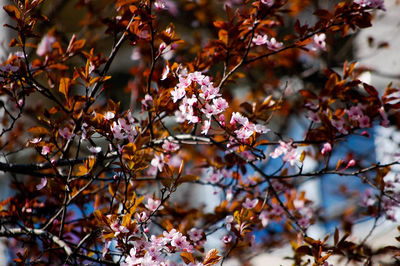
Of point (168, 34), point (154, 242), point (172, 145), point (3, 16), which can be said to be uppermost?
point (3, 16)

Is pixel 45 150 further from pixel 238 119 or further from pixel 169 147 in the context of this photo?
pixel 238 119

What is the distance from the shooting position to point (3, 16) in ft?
7.04

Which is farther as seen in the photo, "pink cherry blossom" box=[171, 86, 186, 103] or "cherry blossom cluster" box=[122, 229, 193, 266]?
"pink cherry blossom" box=[171, 86, 186, 103]

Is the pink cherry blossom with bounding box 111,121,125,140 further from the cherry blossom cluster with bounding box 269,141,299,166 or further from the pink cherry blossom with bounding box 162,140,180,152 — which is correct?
the cherry blossom cluster with bounding box 269,141,299,166

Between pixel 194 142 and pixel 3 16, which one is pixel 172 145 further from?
pixel 3 16

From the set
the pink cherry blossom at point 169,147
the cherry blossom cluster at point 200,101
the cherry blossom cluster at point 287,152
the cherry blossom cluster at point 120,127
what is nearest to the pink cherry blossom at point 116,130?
the cherry blossom cluster at point 120,127

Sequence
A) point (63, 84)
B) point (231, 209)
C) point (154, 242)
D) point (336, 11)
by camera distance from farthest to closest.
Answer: point (231, 209)
point (336, 11)
point (63, 84)
point (154, 242)

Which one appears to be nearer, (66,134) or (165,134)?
(66,134)

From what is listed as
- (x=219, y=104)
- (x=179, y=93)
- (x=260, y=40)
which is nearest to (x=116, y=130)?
(x=179, y=93)

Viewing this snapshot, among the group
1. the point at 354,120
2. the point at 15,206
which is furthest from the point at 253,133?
the point at 15,206

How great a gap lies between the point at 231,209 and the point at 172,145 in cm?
46

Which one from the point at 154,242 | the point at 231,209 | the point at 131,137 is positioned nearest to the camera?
the point at 154,242

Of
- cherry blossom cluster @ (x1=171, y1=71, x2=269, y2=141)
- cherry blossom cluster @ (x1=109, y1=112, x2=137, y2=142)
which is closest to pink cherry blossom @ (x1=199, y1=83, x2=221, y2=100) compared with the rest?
cherry blossom cluster @ (x1=171, y1=71, x2=269, y2=141)

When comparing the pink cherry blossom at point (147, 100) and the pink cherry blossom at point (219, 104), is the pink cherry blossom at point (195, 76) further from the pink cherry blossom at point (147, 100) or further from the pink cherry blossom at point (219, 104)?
the pink cherry blossom at point (147, 100)
